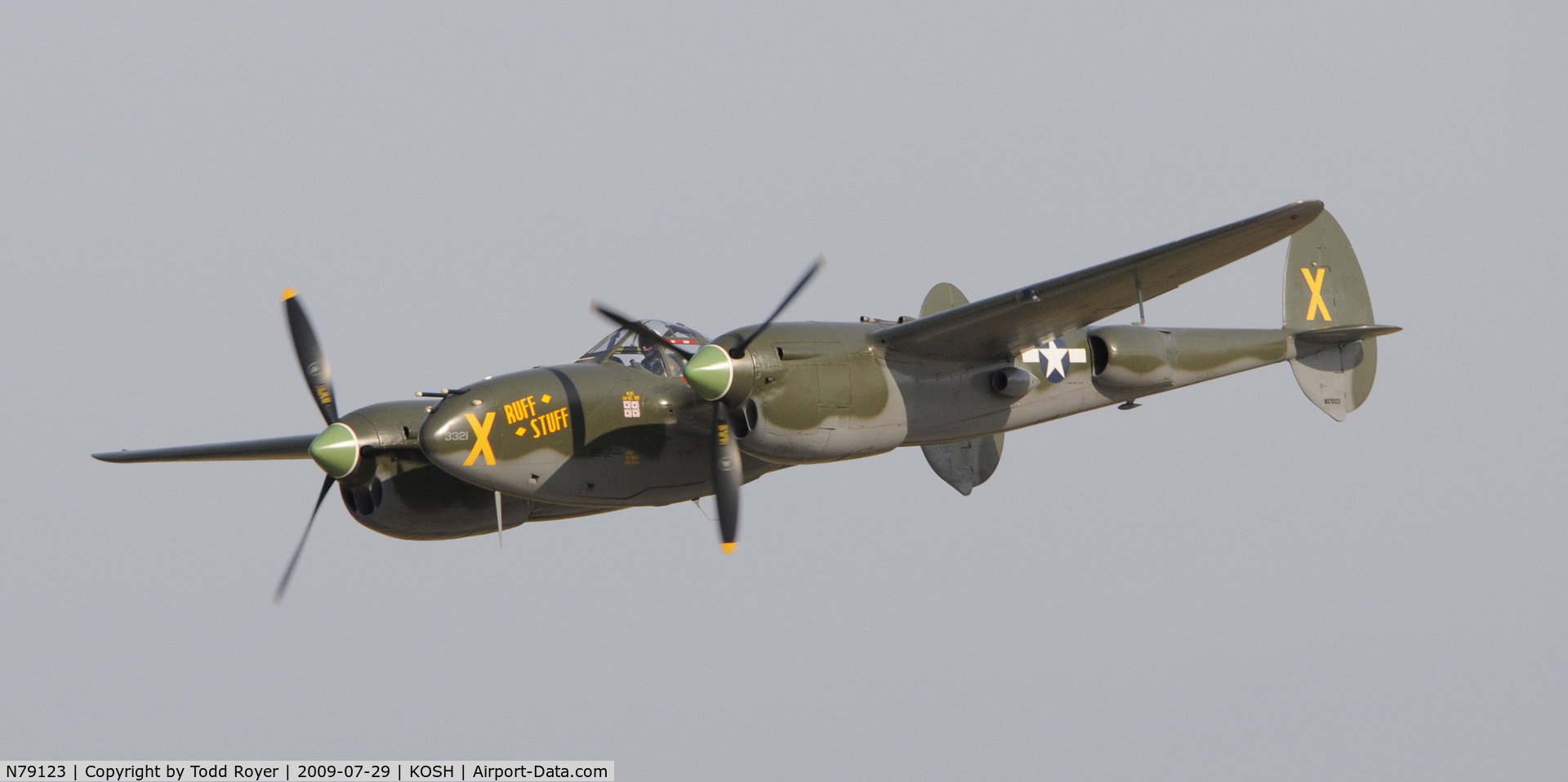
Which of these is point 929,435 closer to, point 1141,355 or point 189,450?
point 1141,355

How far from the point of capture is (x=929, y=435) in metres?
22.2

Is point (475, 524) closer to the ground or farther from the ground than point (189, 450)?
closer to the ground

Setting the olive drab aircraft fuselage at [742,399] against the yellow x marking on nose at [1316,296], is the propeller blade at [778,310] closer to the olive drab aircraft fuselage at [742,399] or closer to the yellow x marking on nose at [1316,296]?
the olive drab aircraft fuselage at [742,399]

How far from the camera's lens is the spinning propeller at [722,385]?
19.8m

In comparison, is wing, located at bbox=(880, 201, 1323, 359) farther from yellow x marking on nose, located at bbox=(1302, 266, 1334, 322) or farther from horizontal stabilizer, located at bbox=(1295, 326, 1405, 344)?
yellow x marking on nose, located at bbox=(1302, 266, 1334, 322)

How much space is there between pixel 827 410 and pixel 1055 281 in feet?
10.8

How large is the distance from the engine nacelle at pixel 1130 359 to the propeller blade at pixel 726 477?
19.7ft

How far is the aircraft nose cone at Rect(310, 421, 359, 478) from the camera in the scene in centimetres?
2202

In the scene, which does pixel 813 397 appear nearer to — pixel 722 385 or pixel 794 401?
pixel 794 401

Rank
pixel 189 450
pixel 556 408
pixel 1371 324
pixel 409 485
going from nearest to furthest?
1. pixel 556 408
2. pixel 409 485
3. pixel 189 450
4. pixel 1371 324

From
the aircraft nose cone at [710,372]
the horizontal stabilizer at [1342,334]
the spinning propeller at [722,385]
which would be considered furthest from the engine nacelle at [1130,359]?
the aircraft nose cone at [710,372]

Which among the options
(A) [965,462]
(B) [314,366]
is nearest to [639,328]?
(B) [314,366]

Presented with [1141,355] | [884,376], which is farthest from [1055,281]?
[1141,355]

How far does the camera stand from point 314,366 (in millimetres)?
24078
